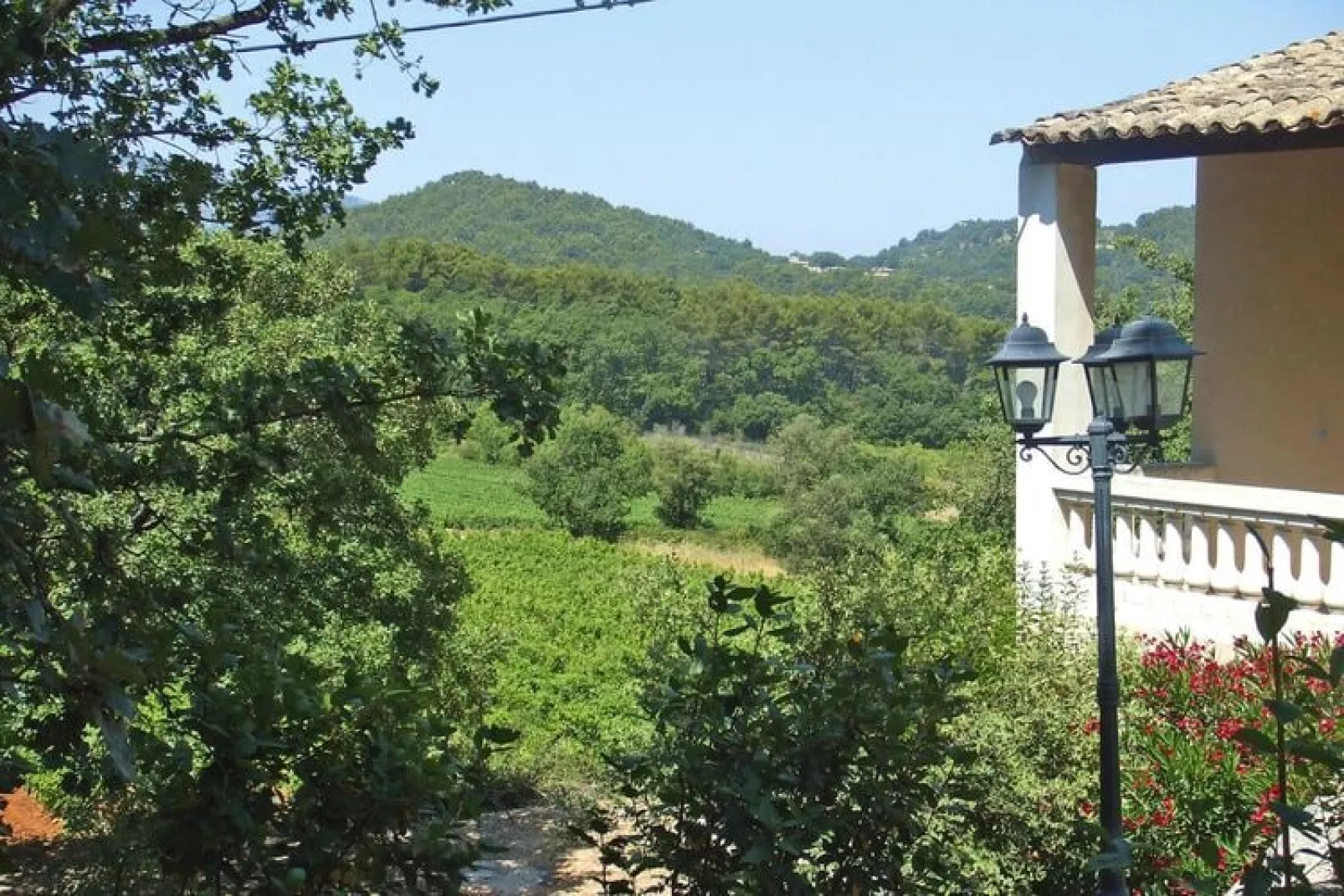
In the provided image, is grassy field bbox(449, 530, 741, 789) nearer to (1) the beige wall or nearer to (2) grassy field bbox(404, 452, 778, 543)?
(1) the beige wall

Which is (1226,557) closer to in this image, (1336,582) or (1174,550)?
(1174,550)

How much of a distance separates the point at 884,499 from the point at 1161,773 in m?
28.0

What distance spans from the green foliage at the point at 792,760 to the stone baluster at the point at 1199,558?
4.84 metres

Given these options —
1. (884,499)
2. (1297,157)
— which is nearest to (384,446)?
(1297,157)

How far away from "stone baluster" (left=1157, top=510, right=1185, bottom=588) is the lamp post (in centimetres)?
189

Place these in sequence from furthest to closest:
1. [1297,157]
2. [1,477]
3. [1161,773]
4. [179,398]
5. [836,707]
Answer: [1297,157] < [1161,773] < [179,398] < [836,707] < [1,477]

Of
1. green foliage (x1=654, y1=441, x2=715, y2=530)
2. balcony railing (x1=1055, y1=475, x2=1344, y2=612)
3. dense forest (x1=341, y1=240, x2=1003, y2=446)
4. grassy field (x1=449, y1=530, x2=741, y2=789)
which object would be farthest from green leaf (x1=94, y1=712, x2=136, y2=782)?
dense forest (x1=341, y1=240, x2=1003, y2=446)

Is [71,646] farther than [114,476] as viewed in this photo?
No

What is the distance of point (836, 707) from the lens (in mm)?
2441

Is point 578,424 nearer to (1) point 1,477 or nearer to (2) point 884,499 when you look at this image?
(2) point 884,499

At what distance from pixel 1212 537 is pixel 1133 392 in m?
2.76

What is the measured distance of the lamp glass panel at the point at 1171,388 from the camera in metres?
4.55

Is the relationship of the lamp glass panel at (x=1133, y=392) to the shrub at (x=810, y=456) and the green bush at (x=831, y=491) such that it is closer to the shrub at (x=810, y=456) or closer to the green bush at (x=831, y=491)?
the green bush at (x=831, y=491)

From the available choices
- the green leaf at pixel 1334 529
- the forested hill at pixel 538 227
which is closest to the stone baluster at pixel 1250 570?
the green leaf at pixel 1334 529
